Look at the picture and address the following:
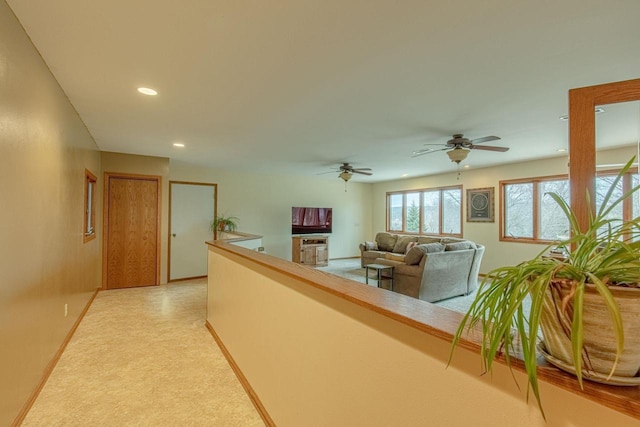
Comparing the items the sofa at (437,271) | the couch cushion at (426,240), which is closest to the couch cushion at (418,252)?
the sofa at (437,271)

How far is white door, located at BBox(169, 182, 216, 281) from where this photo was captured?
5.82 meters

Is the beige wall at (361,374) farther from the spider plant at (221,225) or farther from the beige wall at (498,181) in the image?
the beige wall at (498,181)

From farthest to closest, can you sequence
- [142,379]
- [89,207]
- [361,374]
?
[89,207]
[142,379]
[361,374]

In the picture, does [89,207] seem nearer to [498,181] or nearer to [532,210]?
[498,181]

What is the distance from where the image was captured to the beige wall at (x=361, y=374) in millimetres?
661

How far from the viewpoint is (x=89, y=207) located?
13.8 ft

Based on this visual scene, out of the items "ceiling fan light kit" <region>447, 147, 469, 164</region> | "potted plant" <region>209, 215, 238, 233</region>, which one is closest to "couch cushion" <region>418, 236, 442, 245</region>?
"ceiling fan light kit" <region>447, 147, 469, 164</region>

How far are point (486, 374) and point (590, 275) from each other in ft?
1.11

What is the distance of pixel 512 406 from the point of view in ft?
2.15

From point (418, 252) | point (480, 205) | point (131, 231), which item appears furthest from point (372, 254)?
point (131, 231)

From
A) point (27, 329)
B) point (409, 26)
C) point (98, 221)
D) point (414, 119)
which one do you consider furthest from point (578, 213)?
point (98, 221)

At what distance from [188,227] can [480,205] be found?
20.2 ft

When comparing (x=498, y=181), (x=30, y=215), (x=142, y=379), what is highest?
(x=498, y=181)

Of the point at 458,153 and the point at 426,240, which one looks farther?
the point at 426,240
